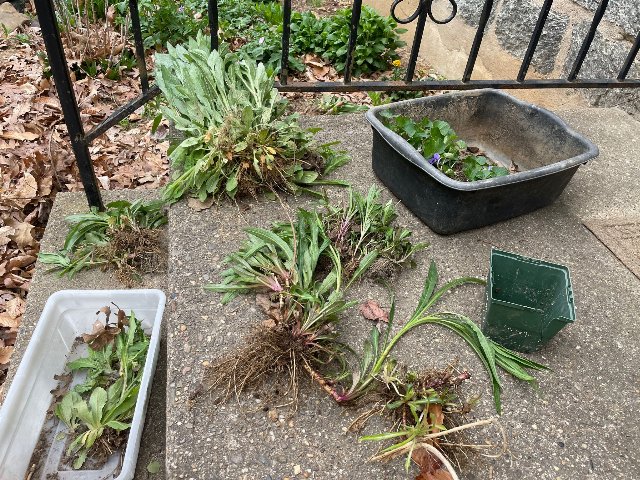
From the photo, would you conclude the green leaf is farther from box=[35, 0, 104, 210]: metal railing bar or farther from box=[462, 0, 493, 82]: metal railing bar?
box=[462, 0, 493, 82]: metal railing bar

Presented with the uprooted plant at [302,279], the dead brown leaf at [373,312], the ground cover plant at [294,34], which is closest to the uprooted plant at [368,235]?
the uprooted plant at [302,279]

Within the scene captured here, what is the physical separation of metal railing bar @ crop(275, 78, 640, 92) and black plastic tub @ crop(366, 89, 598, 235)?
228 millimetres

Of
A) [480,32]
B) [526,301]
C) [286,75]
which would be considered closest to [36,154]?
[286,75]

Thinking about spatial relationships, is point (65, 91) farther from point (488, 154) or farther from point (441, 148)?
point (488, 154)

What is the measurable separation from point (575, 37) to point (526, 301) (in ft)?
6.99

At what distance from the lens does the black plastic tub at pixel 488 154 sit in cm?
193

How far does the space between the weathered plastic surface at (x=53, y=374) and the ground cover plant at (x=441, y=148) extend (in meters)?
1.13

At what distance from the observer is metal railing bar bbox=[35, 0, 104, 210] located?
6.53ft

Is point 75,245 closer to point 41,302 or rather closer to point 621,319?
point 41,302

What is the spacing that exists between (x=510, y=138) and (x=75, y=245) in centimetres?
196

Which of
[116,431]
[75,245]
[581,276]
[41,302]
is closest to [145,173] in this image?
[75,245]

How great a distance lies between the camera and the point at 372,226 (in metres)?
1.95

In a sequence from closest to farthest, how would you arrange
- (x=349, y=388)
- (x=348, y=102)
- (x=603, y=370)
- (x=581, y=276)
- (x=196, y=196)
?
(x=349, y=388) < (x=603, y=370) < (x=581, y=276) < (x=196, y=196) < (x=348, y=102)

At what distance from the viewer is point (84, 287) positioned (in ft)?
7.47
